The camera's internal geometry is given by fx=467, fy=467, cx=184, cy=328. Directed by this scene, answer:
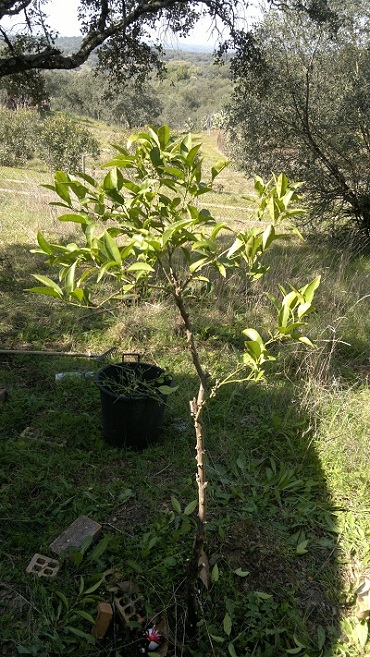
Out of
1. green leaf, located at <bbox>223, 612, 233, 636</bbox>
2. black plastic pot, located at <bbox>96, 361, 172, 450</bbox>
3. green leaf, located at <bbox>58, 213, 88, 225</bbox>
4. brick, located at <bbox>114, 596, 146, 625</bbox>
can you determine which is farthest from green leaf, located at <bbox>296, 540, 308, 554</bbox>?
green leaf, located at <bbox>58, 213, 88, 225</bbox>

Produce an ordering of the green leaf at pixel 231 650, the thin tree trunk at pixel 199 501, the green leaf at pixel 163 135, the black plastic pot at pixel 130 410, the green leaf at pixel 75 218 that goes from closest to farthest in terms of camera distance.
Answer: the green leaf at pixel 75 218 → the green leaf at pixel 163 135 → the thin tree trunk at pixel 199 501 → the green leaf at pixel 231 650 → the black plastic pot at pixel 130 410

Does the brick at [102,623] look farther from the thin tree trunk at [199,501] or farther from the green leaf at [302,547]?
the green leaf at [302,547]

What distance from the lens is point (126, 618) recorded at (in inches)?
69.6

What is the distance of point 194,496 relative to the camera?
241 centimetres

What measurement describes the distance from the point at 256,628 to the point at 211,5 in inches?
316

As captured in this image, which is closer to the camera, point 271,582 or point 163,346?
point 271,582

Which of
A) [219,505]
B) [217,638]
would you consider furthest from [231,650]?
[219,505]

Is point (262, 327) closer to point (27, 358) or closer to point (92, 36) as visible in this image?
point (27, 358)

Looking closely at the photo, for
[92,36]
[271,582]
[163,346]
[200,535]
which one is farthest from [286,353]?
[92,36]

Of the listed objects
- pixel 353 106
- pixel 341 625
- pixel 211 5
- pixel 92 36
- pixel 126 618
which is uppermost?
pixel 211 5

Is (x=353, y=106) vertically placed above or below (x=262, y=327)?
above

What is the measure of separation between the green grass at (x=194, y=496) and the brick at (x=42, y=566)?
4 cm

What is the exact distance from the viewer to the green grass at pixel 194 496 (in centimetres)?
182

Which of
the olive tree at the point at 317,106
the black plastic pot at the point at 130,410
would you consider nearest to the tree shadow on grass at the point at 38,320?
the black plastic pot at the point at 130,410
